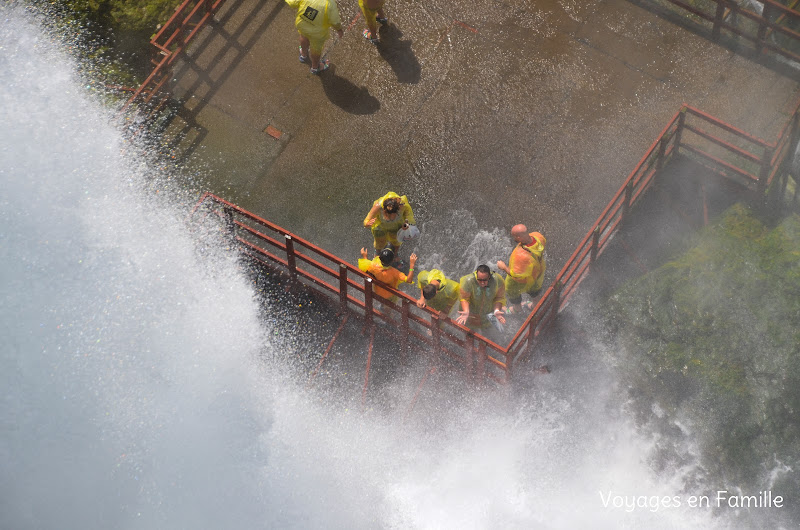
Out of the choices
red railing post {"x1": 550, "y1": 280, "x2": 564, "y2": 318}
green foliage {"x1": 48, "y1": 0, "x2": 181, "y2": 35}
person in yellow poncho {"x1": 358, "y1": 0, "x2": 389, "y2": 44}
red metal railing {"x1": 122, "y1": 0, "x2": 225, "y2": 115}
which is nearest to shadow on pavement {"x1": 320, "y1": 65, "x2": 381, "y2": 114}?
person in yellow poncho {"x1": 358, "y1": 0, "x2": 389, "y2": 44}

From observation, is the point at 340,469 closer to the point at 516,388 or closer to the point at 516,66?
the point at 516,388

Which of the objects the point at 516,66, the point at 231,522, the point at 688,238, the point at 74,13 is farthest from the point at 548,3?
the point at 231,522

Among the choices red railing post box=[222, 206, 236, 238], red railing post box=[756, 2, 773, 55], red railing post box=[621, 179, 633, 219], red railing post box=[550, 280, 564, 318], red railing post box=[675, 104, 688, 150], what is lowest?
red railing post box=[222, 206, 236, 238]

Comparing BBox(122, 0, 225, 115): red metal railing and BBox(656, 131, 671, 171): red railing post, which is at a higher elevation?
BBox(656, 131, 671, 171): red railing post

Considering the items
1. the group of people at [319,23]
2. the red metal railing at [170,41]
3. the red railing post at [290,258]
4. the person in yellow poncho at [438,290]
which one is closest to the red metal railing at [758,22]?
the group of people at [319,23]

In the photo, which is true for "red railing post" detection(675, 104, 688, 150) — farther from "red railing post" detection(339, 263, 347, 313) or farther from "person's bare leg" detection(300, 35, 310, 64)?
"person's bare leg" detection(300, 35, 310, 64)

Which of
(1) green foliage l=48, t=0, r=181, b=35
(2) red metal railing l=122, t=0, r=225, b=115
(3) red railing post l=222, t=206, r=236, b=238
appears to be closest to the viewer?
(3) red railing post l=222, t=206, r=236, b=238

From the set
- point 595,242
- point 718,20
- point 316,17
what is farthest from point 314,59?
point 718,20

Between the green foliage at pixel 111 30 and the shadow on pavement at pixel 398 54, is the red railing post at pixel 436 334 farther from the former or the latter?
the green foliage at pixel 111 30
